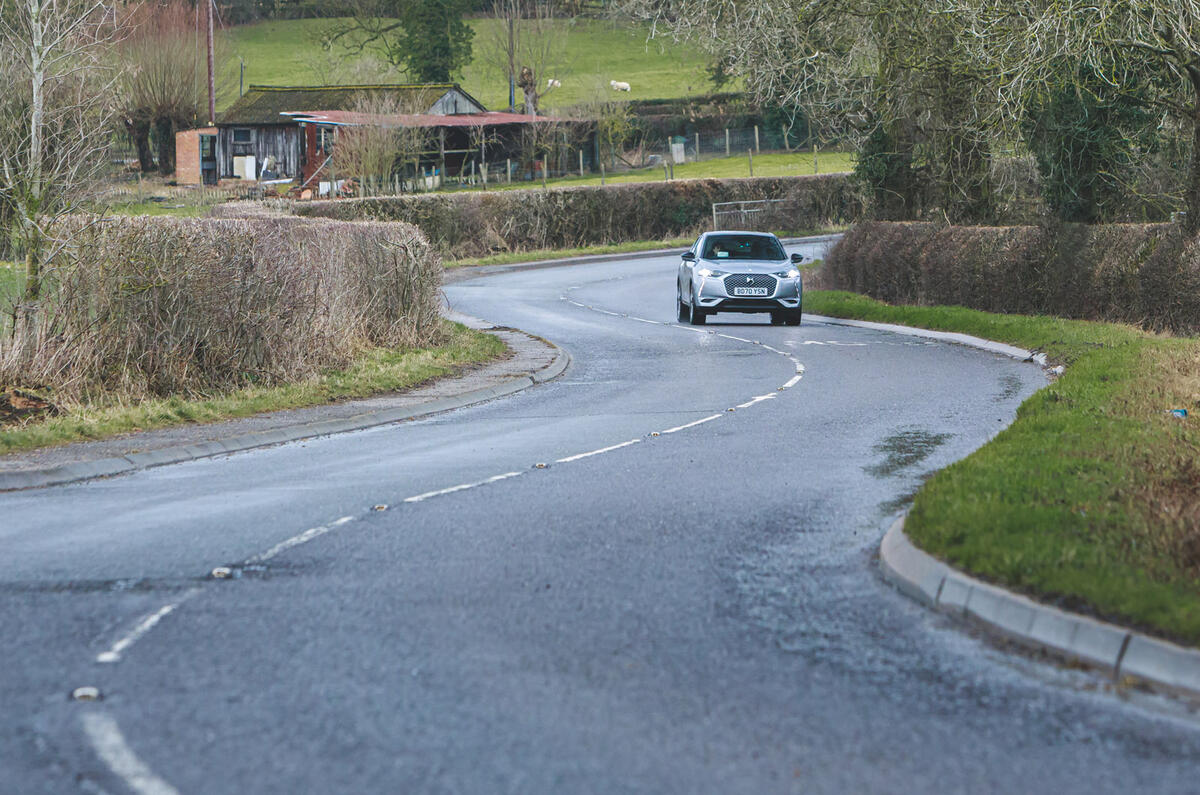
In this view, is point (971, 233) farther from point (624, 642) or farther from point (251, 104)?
point (251, 104)

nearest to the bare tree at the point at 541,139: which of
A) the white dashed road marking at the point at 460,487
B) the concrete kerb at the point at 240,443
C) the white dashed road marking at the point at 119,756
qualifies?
the concrete kerb at the point at 240,443

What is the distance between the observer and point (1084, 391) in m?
14.5

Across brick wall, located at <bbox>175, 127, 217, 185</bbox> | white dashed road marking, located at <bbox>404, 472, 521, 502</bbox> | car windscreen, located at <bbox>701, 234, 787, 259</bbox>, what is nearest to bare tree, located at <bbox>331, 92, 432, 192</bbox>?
brick wall, located at <bbox>175, 127, 217, 185</bbox>

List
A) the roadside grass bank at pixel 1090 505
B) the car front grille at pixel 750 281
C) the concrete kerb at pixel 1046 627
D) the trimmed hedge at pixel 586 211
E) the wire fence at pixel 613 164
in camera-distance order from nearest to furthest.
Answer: the concrete kerb at pixel 1046 627 < the roadside grass bank at pixel 1090 505 < the car front grille at pixel 750 281 < the trimmed hedge at pixel 586 211 < the wire fence at pixel 613 164

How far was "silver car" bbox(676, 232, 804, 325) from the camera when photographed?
28.4 metres

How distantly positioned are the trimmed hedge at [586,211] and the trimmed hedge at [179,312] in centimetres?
2654

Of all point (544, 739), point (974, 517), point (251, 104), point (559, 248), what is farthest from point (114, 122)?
point (251, 104)

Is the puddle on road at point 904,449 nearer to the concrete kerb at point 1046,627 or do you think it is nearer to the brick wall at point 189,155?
the concrete kerb at point 1046,627

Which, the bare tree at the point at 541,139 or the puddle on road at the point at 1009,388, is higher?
the bare tree at the point at 541,139

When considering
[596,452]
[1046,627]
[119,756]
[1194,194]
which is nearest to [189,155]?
[1194,194]

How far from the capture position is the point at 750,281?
28.5m

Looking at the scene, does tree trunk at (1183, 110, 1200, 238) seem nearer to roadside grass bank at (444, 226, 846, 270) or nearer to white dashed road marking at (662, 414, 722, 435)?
white dashed road marking at (662, 414, 722, 435)

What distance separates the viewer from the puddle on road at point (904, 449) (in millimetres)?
11973

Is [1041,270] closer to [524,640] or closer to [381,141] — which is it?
[524,640]
